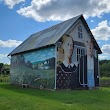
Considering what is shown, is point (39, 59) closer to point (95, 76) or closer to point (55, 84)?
point (55, 84)

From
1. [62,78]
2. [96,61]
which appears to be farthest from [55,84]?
[96,61]

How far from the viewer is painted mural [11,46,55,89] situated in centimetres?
2091

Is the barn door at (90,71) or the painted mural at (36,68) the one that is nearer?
the painted mural at (36,68)

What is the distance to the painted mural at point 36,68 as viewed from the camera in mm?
20906

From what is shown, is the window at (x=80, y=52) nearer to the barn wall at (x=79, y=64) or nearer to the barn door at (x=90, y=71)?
the barn wall at (x=79, y=64)

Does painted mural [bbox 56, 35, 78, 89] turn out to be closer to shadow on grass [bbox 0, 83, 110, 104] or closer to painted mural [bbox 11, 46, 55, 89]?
painted mural [bbox 11, 46, 55, 89]

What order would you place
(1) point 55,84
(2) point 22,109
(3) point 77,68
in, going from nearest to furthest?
(2) point 22,109 < (1) point 55,84 < (3) point 77,68

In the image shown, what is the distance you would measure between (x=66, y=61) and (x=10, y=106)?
38.9 ft

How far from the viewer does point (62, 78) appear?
20766mm

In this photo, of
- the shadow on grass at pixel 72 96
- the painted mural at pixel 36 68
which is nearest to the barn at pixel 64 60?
the painted mural at pixel 36 68

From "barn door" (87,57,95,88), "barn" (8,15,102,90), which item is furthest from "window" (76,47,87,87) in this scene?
"barn door" (87,57,95,88)

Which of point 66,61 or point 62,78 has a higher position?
point 66,61

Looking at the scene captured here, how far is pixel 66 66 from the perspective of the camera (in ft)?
69.6

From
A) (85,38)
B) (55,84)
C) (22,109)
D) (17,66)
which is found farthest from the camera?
(17,66)
